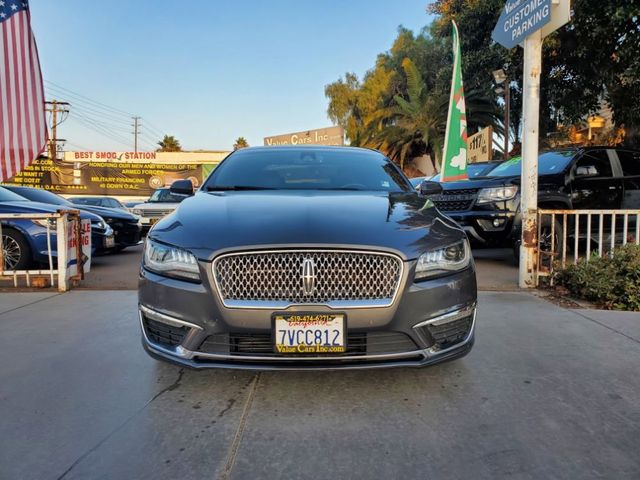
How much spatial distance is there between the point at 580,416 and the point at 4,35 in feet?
20.6

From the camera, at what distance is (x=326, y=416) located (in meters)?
2.35

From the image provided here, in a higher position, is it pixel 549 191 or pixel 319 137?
pixel 319 137

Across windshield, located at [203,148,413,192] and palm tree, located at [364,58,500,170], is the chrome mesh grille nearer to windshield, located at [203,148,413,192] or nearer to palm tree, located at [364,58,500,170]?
windshield, located at [203,148,413,192]

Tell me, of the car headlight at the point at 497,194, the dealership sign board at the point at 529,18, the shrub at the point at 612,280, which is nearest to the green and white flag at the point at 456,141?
the car headlight at the point at 497,194

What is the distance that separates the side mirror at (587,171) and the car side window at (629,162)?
699 mm

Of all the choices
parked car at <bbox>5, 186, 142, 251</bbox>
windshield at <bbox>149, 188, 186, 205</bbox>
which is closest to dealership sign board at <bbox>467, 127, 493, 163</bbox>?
parked car at <bbox>5, 186, 142, 251</bbox>

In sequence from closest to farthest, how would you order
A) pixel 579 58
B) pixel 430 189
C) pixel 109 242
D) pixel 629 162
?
pixel 430 189 < pixel 629 162 < pixel 109 242 < pixel 579 58

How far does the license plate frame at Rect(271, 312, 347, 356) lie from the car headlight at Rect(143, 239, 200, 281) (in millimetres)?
480

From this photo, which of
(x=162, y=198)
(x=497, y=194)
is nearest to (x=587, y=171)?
(x=497, y=194)

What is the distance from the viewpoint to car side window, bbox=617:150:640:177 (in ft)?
23.3

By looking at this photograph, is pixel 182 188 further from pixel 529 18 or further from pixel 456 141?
pixel 456 141

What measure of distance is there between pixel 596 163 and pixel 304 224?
6012 mm

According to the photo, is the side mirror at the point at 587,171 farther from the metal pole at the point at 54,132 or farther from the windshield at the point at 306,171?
the metal pole at the point at 54,132

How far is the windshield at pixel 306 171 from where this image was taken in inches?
141
